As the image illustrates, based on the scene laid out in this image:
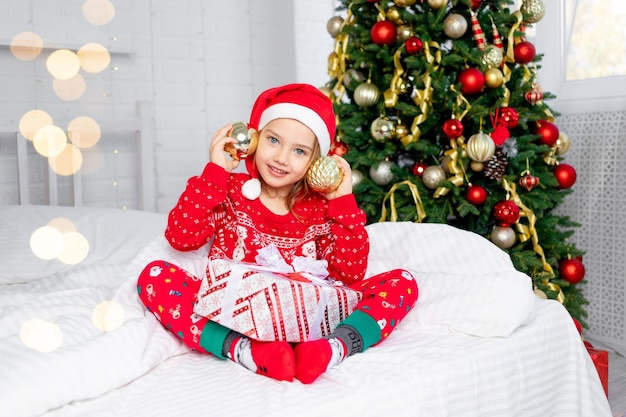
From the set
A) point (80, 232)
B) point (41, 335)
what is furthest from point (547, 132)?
point (41, 335)

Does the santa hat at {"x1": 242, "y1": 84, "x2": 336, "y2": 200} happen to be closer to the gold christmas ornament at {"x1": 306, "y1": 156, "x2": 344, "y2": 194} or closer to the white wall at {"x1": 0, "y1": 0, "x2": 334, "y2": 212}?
the gold christmas ornament at {"x1": 306, "y1": 156, "x2": 344, "y2": 194}

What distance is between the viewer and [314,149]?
1545 millimetres

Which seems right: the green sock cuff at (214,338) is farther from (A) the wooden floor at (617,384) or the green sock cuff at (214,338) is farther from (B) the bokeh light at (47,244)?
(A) the wooden floor at (617,384)

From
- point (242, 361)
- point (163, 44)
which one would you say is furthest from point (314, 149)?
point (163, 44)

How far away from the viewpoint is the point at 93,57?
2.41 metres

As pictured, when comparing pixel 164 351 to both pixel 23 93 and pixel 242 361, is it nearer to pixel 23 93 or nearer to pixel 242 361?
pixel 242 361

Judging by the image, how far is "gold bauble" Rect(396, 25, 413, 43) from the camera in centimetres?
201

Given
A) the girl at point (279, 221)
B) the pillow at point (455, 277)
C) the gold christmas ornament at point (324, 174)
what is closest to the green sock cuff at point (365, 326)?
the girl at point (279, 221)

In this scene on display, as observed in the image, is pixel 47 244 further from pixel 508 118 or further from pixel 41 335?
pixel 508 118

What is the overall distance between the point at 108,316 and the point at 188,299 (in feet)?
0.50

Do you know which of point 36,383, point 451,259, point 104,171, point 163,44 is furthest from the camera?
point 163,44

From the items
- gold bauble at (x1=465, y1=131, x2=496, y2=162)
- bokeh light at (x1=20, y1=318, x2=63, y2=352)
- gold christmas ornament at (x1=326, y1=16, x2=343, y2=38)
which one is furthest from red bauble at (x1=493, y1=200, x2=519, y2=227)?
bokeh light at (x1=20, y1=318, x2=63, y2=352)

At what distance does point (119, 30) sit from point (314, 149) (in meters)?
1.31

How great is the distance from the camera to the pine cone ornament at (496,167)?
6.43 feet
